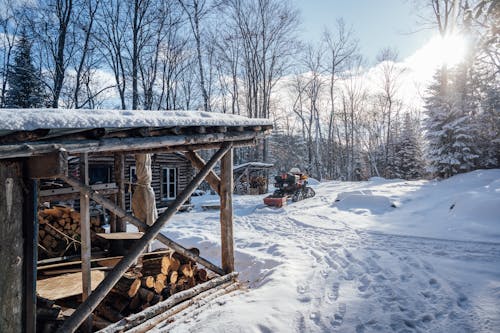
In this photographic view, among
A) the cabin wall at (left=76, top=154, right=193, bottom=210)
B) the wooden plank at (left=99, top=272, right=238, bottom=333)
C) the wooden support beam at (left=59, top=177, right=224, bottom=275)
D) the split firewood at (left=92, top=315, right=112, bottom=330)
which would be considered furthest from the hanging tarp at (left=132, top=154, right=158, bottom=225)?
the cabin wall at (left=76, top=154, right=193, bottom=210)

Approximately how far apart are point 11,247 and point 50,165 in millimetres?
893

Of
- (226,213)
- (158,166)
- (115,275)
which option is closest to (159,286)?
(115,275)

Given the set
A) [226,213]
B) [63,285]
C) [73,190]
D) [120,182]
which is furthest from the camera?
[120,182]

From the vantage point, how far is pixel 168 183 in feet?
57.6

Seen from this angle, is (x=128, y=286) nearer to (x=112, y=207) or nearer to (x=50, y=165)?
(x=112, y=207)

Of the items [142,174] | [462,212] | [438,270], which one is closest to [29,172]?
[142,174]

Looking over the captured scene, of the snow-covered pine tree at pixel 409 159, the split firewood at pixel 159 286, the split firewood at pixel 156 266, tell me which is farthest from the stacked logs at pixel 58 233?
the snow-covered pine tree at pixel 409 159

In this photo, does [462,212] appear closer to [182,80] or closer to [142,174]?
[142,174]

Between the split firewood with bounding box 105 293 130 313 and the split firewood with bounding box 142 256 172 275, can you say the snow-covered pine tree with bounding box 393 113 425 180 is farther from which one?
the split firewood with bounding box 105 293 130 313

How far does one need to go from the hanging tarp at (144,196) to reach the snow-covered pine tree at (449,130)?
17823mm

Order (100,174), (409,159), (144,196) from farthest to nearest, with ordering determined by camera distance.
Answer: (409,159) < (100,174) < (144,196)

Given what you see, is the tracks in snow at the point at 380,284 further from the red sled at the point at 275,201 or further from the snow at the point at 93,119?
the red sled at the point at 275,201

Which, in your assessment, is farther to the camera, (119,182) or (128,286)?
(119,182)

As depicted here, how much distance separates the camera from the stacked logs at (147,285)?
444 cm
